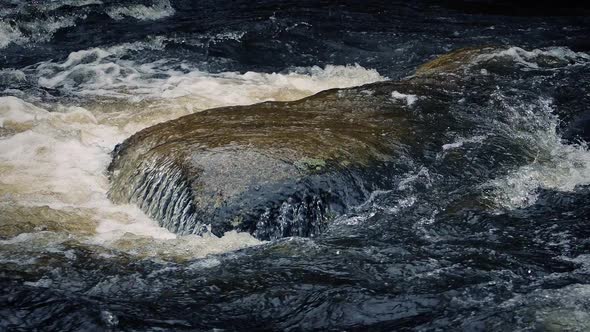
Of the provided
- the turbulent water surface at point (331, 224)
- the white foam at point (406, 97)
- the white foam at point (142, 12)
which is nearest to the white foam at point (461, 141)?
the turbulent water surface at point (331, 224)

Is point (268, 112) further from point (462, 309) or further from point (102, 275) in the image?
point (462, 309)

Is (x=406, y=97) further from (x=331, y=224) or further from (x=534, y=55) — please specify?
(x=534, y=55)

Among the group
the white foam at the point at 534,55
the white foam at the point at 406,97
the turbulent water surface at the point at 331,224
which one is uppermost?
the white foam at the point at 534,55

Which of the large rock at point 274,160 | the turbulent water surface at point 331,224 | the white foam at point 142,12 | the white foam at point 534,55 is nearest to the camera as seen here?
the turbulent water surface at point 331,224

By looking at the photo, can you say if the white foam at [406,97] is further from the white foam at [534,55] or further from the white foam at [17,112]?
the white foam at [17,112]

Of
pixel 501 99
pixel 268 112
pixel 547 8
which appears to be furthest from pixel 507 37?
pixel 268 112

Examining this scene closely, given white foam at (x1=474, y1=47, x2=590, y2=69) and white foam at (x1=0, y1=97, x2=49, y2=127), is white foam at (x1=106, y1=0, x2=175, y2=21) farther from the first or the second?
white foam at (x1=474, y1=47, x2=590, y2=69)

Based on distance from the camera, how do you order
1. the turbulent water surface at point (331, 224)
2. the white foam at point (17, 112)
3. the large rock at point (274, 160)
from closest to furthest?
the turbulent water surface at point (331, 224)
the large rock at point (274, 160)
the white foam at point (17, 112)

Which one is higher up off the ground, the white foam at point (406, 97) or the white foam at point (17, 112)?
the white foam at point (406, 97)
